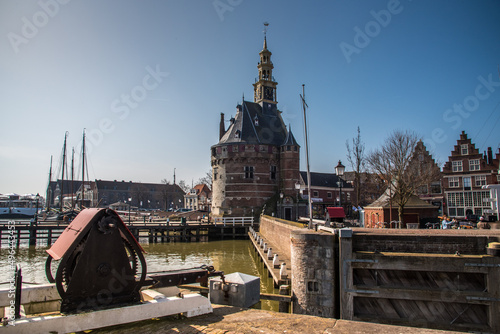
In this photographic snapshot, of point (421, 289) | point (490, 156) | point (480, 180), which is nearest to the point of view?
point (421, 289)

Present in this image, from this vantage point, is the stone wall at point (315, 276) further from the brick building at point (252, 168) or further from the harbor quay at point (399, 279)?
the brick building at point (252, 168)

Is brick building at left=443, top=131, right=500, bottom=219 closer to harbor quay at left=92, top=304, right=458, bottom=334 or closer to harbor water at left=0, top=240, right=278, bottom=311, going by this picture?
harbor water at left=0, top=240, right=278, bottom=311

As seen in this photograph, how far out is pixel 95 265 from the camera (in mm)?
4785

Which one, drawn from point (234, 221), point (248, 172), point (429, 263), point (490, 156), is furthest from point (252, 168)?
point (429, 263)

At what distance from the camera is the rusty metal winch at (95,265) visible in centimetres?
462

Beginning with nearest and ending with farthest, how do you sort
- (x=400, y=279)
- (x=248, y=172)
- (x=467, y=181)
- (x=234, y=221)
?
(x=400, y=279)
(x=467, y=181)
(x=234, y=221)
(x=248, y=172)

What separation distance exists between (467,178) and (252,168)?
25.5 m

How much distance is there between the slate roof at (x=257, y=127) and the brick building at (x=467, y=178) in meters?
19.4

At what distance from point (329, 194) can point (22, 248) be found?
47175 mm

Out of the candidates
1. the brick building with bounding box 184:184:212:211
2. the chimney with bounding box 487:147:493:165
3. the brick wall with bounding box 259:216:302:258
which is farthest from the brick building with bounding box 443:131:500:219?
the brick building with bounding box 184:184:212:211

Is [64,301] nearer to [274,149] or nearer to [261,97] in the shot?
[274,149]

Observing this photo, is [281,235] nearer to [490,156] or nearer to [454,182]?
Result: [454,182]

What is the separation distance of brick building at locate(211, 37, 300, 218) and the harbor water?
29.9 feet

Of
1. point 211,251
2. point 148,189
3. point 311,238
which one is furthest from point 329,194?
point 148,189
